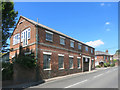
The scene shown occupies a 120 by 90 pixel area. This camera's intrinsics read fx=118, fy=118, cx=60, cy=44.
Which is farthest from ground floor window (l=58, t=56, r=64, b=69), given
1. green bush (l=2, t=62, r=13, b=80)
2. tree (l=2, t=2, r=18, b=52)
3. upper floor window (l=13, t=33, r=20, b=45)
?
tree (l=2, t=2, r=18, b=52)

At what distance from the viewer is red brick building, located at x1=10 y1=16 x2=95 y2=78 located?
1565 cm

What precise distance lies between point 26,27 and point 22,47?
2.99 meters

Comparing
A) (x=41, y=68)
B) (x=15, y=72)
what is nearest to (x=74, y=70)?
(x=41, y=68)

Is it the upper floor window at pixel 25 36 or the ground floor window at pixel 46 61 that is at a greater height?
the upper floor window at pixel 25 36

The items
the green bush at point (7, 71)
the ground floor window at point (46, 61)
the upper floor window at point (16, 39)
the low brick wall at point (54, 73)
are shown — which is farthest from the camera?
the upper floor window at point (16, 39)

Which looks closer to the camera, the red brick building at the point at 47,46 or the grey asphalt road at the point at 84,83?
the grey asphalt road at the point at 84,83

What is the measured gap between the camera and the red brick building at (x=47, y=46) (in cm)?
1565

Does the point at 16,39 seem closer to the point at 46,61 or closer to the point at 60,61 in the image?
the point at 46,61

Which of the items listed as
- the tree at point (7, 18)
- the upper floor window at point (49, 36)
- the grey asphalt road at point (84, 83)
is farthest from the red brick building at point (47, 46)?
the tree at point (7, 18)

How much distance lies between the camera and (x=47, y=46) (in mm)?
16844

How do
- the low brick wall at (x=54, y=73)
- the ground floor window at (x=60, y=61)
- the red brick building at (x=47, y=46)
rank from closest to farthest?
the low brick wall at (x=54, y=73) < the red brick building at (x=47, y=46) < the ground floor window at (x=60, y=61)

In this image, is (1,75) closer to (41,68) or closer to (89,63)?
(41,68)

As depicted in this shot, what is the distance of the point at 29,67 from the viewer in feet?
45.6

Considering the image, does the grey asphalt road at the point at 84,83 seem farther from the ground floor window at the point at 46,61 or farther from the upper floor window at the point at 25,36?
the upper floor window at the point at 25,36
